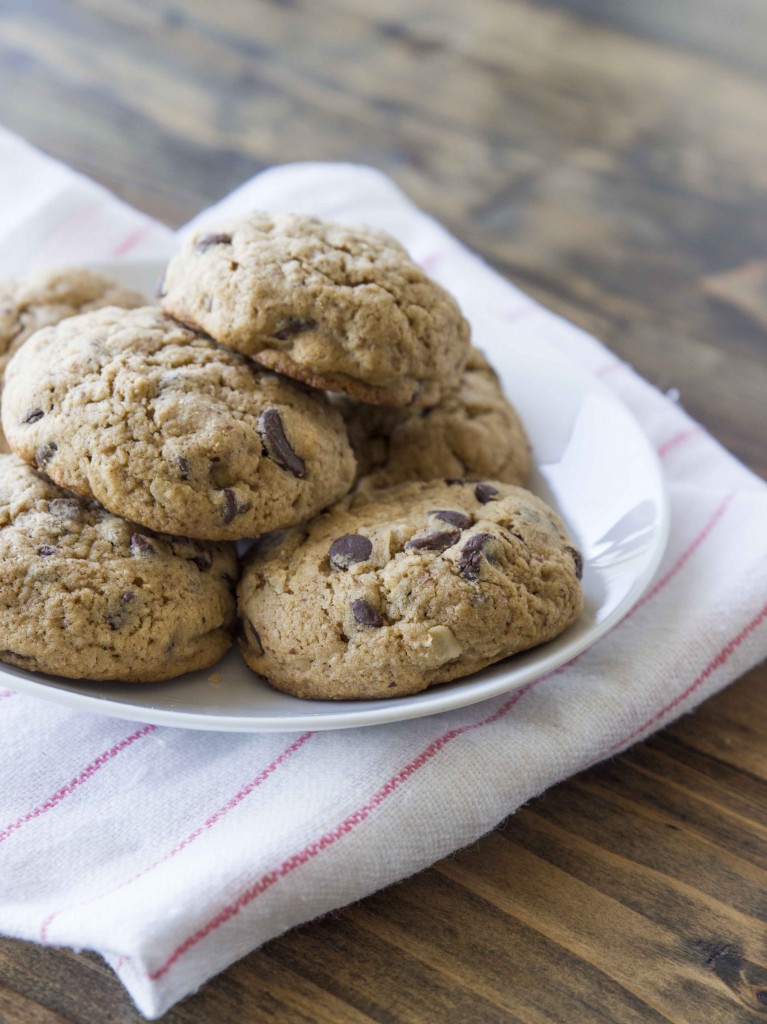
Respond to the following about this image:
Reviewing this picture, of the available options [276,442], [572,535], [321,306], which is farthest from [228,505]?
[572,535]

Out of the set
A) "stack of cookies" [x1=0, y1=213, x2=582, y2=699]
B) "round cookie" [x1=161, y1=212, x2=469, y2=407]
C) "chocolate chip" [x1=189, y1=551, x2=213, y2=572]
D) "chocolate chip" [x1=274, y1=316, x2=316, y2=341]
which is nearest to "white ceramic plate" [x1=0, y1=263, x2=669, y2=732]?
"stack of cookies" [x1=0, y1=213, x2=582, y2=699]

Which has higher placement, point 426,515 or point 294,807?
point 426,515

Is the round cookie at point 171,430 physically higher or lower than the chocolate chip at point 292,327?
lower

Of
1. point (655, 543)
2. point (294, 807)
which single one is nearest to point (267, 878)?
point (294, 807)

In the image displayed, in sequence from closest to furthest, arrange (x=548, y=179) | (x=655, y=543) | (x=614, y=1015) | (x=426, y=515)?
(x=614, y=1015) < (x=426, y=515) < (x=655, y=543) < (x=548, y=179)

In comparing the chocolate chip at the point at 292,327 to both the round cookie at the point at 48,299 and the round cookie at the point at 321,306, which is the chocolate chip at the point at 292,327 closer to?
the round cookie at the point at 321,306

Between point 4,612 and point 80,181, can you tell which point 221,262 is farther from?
point 80,181

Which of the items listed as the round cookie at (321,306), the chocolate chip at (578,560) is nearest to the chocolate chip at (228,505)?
the round cookie at (321,306)
